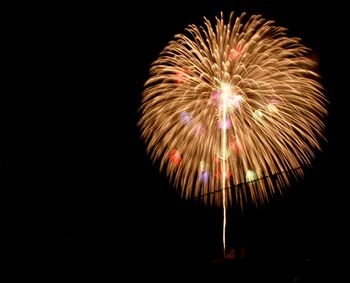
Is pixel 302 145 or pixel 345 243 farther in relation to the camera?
pixel 302 145

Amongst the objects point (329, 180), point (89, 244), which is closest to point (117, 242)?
point (89, 244)

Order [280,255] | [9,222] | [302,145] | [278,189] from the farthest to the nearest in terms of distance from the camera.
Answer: [9,222]
[302,145]
[280,255]
[278,189]

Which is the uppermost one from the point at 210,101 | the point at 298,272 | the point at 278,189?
the point at 210,101

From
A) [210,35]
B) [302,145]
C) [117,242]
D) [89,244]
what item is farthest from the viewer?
[89,244]

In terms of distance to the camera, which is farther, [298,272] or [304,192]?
[304,192]

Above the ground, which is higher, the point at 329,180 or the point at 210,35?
the point at 210,35

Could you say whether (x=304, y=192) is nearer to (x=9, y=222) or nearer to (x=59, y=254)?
(x=59, y=254)

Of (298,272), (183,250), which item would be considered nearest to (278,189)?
(298,272)

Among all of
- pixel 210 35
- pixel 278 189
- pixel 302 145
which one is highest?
pixel 210 35

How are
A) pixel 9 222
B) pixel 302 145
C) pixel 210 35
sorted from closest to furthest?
1. pixel 302 145
2. pixel 210 35
3. pixel 9 222

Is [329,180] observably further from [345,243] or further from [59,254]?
[59,254]
